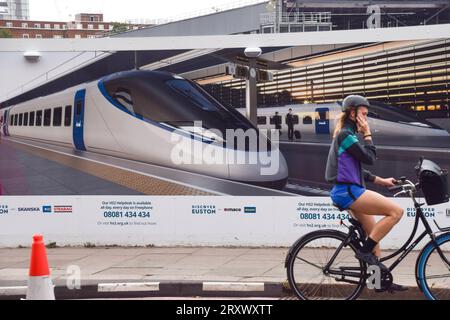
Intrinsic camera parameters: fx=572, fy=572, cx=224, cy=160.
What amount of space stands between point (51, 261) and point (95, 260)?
0.60 m

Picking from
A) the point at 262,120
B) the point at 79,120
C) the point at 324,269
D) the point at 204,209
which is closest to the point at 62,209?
the point at 79,120

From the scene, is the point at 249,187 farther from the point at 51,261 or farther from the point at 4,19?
the point at 4,19

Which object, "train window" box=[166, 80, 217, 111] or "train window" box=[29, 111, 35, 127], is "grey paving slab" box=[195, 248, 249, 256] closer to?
"train window" box=[166, 80, 217, 111]

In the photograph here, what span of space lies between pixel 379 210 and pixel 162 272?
9.51 ft

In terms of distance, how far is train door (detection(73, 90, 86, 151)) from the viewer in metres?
8.77

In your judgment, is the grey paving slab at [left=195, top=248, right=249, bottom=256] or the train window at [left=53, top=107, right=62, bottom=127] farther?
the train window at [left=53, top=107, right=62, bottom=127]

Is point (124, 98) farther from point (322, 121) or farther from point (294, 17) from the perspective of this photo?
point (294, 17)

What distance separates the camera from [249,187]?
815cm

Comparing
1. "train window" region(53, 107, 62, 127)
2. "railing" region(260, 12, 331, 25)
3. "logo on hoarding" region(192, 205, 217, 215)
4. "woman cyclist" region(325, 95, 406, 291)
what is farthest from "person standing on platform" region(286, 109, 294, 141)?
"railing" region(260, 12, 331, 25)

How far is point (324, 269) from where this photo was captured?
5.37m

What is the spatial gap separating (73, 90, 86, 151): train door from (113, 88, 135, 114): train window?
0.62m

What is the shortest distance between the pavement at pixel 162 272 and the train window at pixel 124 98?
210 cm

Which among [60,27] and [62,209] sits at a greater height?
[60,27]

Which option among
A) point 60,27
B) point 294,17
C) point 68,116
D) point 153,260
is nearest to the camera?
point 153,260
